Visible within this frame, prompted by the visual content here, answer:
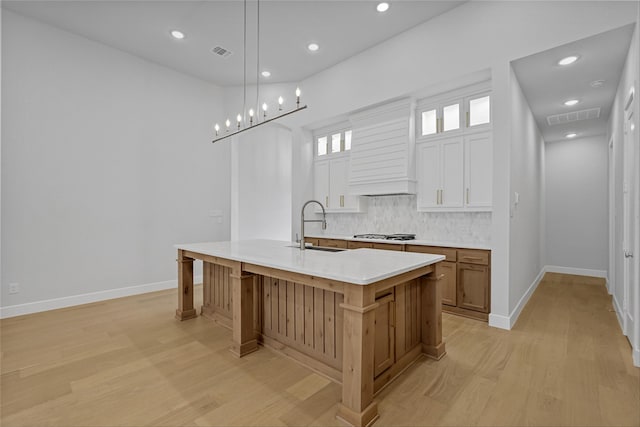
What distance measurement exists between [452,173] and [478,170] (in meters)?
0.31

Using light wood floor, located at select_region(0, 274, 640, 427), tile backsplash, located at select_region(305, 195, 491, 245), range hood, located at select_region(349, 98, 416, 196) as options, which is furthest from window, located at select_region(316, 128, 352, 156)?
light wood floor, located at select_region(0, 274, 640, 427)

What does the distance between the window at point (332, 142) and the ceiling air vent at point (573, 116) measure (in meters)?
3.14

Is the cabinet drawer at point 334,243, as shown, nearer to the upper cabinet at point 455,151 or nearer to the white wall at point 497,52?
the upper cabinet at point 455,151

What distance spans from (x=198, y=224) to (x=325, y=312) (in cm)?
372

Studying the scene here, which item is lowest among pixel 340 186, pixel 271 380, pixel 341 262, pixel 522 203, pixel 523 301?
pixel 271 380

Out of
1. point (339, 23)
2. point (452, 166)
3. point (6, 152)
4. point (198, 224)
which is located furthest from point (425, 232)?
point (6, 152)

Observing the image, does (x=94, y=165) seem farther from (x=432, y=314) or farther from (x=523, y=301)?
(x=523, y=301)

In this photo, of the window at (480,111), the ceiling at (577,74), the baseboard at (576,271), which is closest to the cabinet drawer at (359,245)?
the window at (480,111)

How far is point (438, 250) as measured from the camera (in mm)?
3646

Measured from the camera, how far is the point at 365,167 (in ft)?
15.0

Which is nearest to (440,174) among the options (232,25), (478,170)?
(478,170)

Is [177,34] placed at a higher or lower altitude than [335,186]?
higher

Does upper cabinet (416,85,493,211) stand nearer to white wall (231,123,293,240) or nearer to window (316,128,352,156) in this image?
window (316,128,352,156)

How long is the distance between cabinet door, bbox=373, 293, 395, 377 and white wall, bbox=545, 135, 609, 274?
18.6 ft
